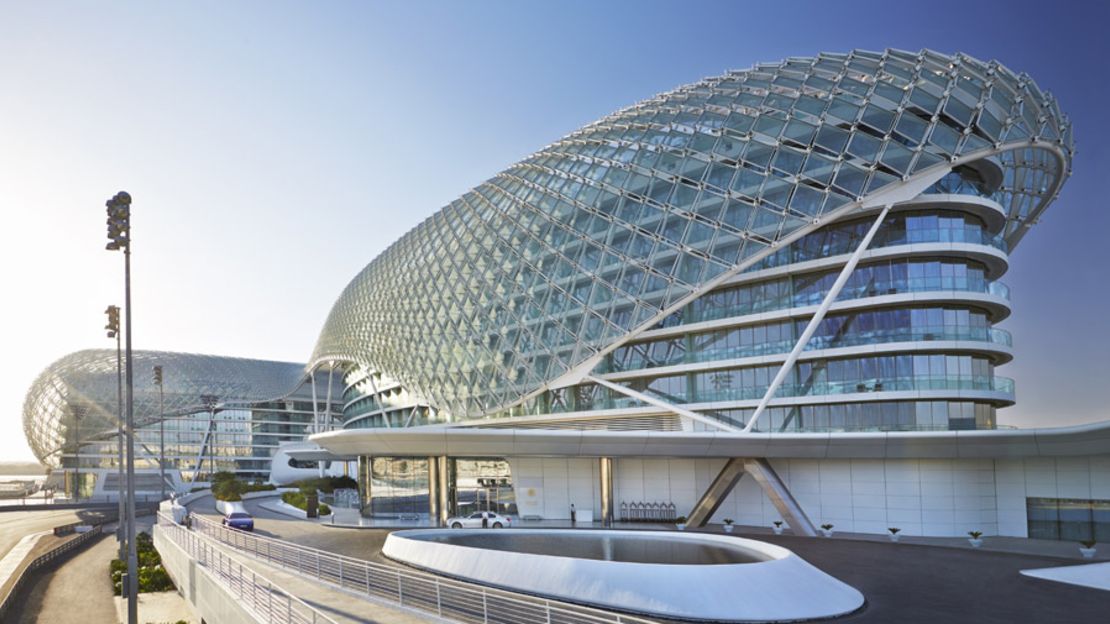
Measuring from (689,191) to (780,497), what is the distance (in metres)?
19.0

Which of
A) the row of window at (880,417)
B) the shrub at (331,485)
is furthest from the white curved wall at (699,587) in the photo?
the shrub at (331,485)

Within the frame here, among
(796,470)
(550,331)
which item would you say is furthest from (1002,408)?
(550,331)

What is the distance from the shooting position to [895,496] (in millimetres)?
45281

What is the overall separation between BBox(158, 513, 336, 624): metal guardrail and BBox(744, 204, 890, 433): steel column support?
2760 cm

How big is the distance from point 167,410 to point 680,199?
125 meters

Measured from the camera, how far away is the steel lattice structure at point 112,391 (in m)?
148

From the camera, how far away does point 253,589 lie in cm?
2322

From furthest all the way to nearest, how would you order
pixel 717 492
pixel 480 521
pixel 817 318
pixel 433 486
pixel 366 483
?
pixel 366 483, pixel 433 486, pixel 480 521, pixel 717 492, pixel 817 318

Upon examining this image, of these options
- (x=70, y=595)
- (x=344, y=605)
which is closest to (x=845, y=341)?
(x=344, y=605)

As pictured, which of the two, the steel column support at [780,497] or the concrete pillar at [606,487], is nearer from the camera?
the steel column support at [780,497]

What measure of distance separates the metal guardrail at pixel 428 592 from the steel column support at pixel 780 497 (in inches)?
918

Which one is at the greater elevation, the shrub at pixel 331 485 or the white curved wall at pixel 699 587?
the white curved wall at pixel 699 587

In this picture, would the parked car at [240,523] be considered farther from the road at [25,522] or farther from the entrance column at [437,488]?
the road at [25,522]

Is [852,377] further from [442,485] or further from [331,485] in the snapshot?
[331,485]
